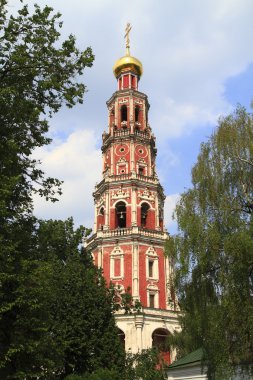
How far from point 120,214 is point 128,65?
1787 cm

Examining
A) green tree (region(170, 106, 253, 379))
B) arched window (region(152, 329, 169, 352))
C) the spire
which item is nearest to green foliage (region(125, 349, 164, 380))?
arched window (region(152, 329, 169, 352))

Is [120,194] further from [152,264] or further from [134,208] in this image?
[152,264]

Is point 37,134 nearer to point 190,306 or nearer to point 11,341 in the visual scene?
point 11,341

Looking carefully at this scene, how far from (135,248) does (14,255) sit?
28.5 m

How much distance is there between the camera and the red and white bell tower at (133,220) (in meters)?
40.9

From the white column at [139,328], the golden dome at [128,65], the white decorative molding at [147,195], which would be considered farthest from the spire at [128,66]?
the white column at [139,328]

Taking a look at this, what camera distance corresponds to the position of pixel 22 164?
1597 cm

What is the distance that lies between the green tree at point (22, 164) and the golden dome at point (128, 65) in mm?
39088

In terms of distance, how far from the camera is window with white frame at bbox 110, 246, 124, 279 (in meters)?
42.1

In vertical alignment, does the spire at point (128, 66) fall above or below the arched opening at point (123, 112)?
above

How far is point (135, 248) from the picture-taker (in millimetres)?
42469

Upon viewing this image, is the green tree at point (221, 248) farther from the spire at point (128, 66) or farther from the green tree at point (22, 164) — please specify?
the spire at point (128, 66)

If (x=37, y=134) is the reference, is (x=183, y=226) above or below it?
below

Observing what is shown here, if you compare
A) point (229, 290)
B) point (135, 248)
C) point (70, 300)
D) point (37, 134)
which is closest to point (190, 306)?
point (229, 290)
